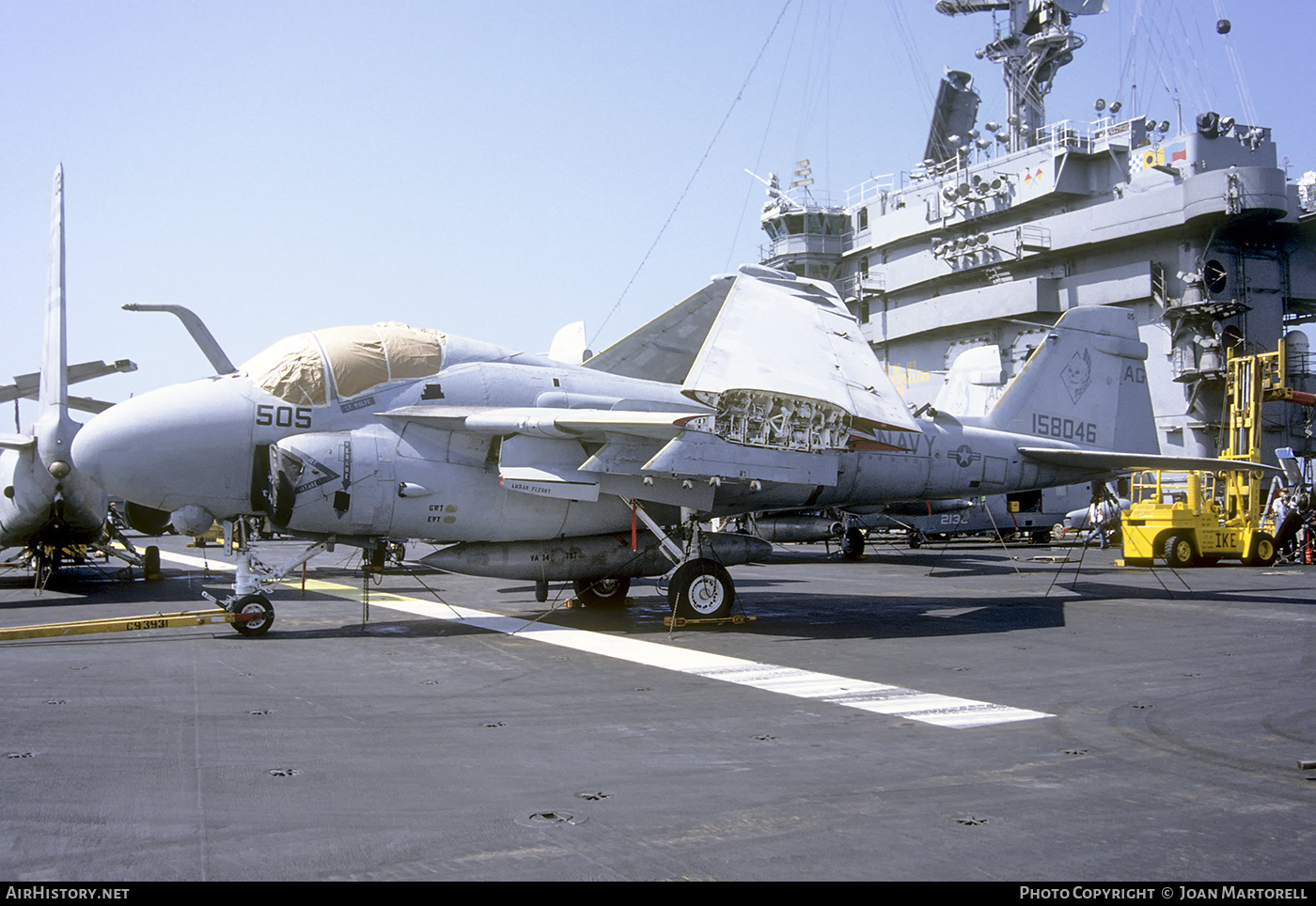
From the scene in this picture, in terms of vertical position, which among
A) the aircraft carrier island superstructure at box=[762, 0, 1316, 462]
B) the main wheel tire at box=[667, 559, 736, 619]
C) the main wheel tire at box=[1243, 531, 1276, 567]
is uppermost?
the aircraft carrier island superstructure at box=[762, 0, 1316, 462]

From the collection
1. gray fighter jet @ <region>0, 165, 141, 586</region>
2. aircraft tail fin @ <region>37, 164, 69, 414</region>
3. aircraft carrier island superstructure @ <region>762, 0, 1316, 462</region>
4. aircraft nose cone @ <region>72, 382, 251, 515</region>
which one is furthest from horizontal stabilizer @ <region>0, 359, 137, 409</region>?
aircraft carrier island superstructure @ <region>762, 0, 1316, 462</region>

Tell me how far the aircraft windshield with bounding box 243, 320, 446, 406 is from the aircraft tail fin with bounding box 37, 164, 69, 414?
612 centimetres

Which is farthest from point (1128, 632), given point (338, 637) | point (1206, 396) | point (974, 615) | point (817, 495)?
point (1206, 396)

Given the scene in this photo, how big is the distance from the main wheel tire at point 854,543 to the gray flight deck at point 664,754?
1526cm

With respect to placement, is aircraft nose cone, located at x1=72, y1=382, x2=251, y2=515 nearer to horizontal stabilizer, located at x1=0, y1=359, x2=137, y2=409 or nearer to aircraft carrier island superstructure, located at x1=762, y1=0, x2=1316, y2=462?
horizontal stabilizer, located at x1=0, y1=359, x2=137, y2=409

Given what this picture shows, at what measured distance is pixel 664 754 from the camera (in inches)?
229

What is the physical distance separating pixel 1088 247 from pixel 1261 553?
631 inches

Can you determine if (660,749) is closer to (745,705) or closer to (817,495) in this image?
(745,705)

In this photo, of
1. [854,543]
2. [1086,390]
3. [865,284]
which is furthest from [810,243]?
[1086,390]

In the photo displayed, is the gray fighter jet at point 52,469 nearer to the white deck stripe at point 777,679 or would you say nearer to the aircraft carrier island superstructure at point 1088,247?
the white deck stripe at point 777,679

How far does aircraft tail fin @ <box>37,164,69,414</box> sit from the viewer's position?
1571cm

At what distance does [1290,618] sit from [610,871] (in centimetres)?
1242

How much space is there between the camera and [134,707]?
7168 millimetres

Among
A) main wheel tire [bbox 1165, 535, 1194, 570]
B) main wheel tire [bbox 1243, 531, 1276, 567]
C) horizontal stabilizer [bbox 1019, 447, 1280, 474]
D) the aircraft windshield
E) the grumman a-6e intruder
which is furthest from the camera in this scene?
main wheel tire [bbox 1243, 531, 1276, 567]
